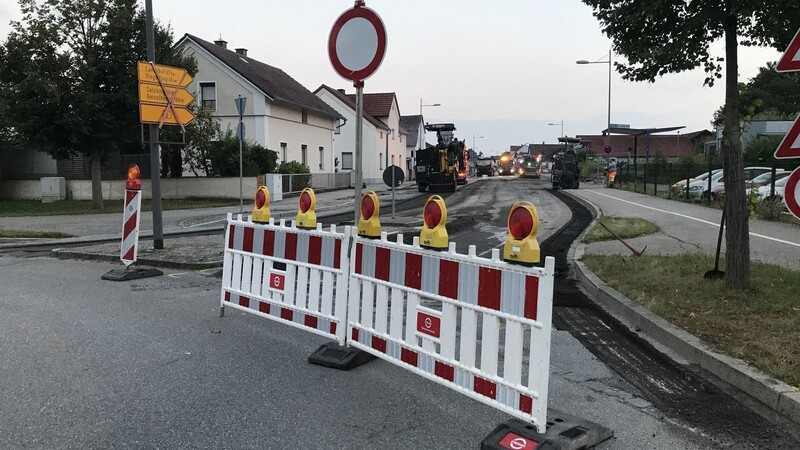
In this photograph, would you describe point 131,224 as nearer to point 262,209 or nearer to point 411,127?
point 262,209

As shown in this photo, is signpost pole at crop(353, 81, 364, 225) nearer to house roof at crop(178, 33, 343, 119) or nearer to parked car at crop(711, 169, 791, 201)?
parked car at crop(711, 169, 791, 201)

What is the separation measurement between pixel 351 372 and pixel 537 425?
179 cm

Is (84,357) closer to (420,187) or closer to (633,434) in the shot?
(633,434)

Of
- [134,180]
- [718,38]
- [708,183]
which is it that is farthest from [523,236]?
[708,183]

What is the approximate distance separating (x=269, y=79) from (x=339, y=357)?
3313 cm

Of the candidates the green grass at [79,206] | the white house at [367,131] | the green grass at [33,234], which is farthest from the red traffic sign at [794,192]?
the white house at [367,131]

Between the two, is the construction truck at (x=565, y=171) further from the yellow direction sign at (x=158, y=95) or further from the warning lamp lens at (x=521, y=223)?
the warning lamp lens at (x=521, y=223)

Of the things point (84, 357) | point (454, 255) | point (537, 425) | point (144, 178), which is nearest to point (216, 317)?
point (84, 357)

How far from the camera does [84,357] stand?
500 centimetres

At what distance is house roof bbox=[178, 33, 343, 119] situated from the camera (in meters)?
31.4

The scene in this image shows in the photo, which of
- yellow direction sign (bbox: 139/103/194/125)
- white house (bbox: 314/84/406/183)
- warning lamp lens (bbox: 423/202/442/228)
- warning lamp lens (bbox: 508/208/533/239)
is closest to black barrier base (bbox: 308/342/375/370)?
warning lamp lens (bbox: 423/202/442/228)

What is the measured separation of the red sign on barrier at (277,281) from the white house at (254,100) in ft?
81.8

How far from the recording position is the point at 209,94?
32.4 m

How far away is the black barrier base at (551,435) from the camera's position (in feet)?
10.5
